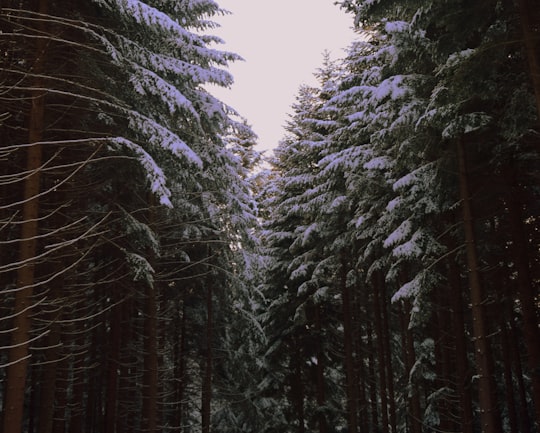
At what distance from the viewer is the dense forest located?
7.40 m

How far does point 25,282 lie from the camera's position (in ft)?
20.2

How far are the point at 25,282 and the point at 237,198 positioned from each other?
26.9 feet

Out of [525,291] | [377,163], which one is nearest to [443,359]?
[525,291]

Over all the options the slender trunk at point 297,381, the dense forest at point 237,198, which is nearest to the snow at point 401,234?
the dense forest at point 237,198

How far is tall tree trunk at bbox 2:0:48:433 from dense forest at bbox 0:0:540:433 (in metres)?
0.03

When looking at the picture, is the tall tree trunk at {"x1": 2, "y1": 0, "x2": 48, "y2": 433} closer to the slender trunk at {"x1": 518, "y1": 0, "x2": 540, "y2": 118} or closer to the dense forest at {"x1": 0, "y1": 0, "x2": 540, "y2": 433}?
the dense forest at {"x1": 0, "y1": 0, "x2": 540, "y2": 433}

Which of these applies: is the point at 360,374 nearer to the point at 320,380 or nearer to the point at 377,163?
→ the point at 320,380

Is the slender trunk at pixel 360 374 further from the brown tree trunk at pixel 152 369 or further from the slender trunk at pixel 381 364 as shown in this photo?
the brown tree trunk at pixel 152 369

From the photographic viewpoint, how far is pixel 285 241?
22406 millimetres

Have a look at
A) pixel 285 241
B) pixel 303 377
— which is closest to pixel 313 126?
pixel 285 241

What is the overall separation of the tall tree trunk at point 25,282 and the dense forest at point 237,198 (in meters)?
0.03

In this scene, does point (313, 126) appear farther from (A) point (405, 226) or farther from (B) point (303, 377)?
(B) point (303, 377)

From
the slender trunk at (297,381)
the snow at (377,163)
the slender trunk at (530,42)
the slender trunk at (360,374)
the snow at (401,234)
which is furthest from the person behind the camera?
the slender trunk at (297,381)

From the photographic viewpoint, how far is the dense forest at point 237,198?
24.3 feet
